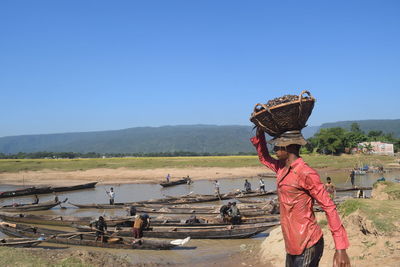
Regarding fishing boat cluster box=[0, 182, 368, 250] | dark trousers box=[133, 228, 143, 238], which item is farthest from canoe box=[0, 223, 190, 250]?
dark trousers box=[133, 228, 143, 238]

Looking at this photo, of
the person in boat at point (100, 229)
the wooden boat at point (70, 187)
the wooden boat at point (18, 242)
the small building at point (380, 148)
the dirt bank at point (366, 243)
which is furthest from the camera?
the small building at point (380, 148)

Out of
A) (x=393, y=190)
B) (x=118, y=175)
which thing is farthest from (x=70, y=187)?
(x=393, y=190)

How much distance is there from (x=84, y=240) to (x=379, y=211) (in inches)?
376

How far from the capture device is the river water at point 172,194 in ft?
36.7

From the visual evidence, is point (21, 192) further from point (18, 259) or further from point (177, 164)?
point (177, 164)

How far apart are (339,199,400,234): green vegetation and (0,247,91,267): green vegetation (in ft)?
22.8

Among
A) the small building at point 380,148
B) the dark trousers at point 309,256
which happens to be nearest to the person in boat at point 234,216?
the dark trousers at point 309,256

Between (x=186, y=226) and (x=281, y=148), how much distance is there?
462 inches

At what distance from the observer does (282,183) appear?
3.18 m

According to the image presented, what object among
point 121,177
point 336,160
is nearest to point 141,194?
point 121,177

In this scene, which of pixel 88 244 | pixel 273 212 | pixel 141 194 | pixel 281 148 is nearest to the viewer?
pixel 281 148

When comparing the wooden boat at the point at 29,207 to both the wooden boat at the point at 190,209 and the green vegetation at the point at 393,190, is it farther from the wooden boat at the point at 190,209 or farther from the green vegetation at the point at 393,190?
the green vegetation at the point at 393,190

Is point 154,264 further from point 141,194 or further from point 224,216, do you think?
point 141,194

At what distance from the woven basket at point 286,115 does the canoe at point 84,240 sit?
890 cm
